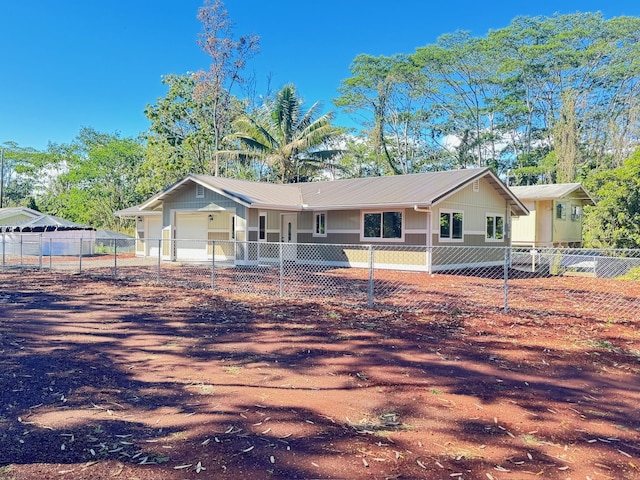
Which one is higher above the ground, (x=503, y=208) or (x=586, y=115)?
(x=586, y=115)

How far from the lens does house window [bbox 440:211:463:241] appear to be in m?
17.4

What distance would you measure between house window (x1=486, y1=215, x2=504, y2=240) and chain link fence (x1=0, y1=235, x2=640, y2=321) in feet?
2.82

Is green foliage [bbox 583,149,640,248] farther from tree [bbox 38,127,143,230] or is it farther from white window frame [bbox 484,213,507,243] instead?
tree [bbox 38,127,143,230]

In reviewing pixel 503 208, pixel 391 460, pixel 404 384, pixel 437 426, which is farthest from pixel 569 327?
pixel 503 208

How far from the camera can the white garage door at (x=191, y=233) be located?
818 inches

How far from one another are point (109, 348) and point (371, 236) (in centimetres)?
1313

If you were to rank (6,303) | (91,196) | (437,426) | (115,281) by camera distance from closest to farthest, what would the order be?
(437,426) < (6,303) < (115,281) < (91,196)

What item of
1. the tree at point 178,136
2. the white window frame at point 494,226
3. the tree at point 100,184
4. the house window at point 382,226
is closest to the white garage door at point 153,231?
the tree at point 178,136

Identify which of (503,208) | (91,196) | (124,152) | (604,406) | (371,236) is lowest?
(604,406)

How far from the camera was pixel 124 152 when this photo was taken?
41125 mm

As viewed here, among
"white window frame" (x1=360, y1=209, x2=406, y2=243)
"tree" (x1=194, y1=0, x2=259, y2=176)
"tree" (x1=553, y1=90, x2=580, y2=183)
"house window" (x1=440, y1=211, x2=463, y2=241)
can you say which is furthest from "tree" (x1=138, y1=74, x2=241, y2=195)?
"tree" (x1=553, y1=90, x2=580, y2=183)

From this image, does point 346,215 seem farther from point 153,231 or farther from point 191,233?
point 153,231

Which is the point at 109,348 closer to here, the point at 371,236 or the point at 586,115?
the point at 371,236

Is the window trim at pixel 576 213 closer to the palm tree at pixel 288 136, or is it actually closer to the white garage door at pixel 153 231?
the palm tree at pixel 288 136
